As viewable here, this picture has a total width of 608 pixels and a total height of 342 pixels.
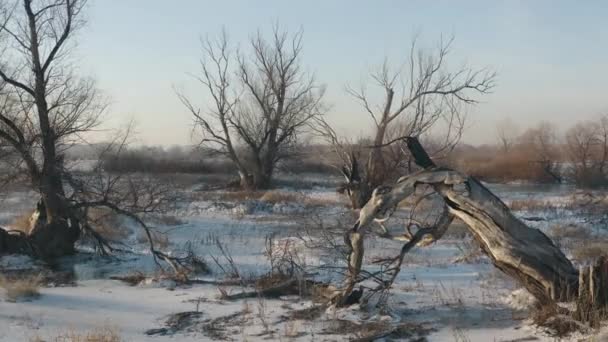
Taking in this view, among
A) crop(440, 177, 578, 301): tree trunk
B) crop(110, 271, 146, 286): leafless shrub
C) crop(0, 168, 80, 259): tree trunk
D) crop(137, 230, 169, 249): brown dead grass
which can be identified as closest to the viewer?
crop(440, 177, 578, 301): tree trunk

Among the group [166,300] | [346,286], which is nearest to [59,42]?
[166,300]

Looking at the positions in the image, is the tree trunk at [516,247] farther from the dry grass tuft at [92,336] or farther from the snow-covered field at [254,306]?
the dry grass tuft at [92,336]

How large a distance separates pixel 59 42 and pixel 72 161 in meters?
2.85

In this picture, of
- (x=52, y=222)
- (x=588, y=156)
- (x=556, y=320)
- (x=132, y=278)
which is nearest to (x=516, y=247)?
(x=556, y=320)

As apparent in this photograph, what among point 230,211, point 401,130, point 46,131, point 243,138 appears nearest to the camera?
point 46,131

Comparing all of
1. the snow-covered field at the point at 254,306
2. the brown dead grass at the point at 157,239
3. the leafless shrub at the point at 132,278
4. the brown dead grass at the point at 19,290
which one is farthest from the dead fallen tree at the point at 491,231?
the brown dead grass at the point at 157,239

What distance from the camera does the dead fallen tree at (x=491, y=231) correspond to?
251 inches

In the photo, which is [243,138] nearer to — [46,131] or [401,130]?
[401,130]

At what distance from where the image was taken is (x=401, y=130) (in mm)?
22891

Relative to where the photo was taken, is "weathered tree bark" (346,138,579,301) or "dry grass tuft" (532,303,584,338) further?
"weathered tree bark" (346,138,579,301)

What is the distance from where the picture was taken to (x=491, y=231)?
260 inches

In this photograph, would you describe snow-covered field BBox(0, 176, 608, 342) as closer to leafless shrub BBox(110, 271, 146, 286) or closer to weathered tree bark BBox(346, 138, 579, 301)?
leafless shrub BBox(110, 271, 146, 286)

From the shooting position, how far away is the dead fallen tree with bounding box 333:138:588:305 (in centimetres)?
639

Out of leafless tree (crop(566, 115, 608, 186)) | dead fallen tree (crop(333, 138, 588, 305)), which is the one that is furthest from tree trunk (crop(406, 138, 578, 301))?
leafless tree (crop(566, 115, 608, 186))
